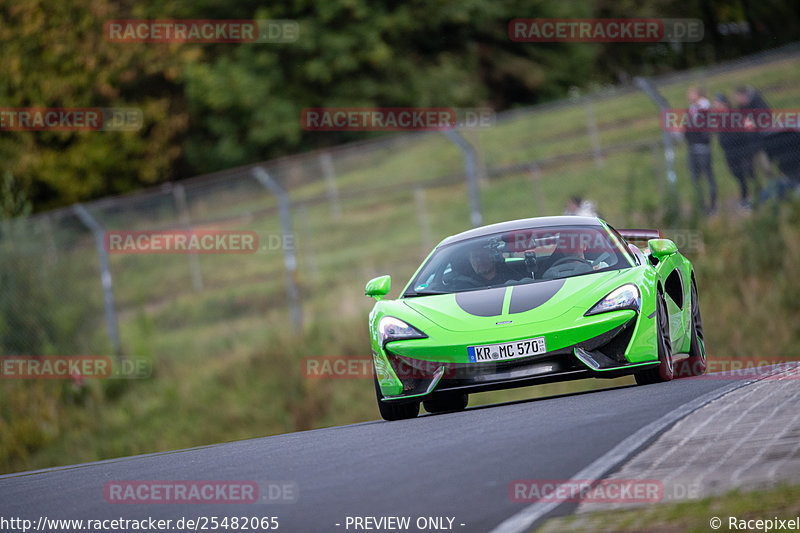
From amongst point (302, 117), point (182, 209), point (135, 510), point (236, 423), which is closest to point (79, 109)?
point (302, 117)

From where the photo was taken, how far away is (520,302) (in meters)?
9.02

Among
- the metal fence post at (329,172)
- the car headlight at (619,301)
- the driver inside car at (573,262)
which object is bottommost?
the car headlight at (619,301)

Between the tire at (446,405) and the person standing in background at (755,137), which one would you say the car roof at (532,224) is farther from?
the person standing in background at (755,137)

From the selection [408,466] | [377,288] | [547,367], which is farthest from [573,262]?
[408,466]

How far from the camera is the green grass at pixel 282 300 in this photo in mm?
15594

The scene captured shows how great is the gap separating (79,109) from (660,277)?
32.9m

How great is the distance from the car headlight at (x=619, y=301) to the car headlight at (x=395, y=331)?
1163 millimetres

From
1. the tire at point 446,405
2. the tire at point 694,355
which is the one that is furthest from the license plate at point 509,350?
the tire at point 694,355

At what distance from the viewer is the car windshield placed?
32.0 feet

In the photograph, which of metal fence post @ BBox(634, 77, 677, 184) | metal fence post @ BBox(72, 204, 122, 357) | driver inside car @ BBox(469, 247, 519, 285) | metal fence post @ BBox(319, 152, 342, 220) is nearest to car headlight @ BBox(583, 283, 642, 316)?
driver inside car @ BBox(469, 247, 519, 285)

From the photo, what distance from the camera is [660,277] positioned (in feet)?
31.8

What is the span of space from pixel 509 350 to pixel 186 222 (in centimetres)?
1159

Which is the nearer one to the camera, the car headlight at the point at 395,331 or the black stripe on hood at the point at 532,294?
the black stripe on hood at the point at 532,294

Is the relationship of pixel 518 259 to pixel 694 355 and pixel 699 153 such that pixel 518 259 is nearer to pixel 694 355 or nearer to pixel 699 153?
pixel 694 355
